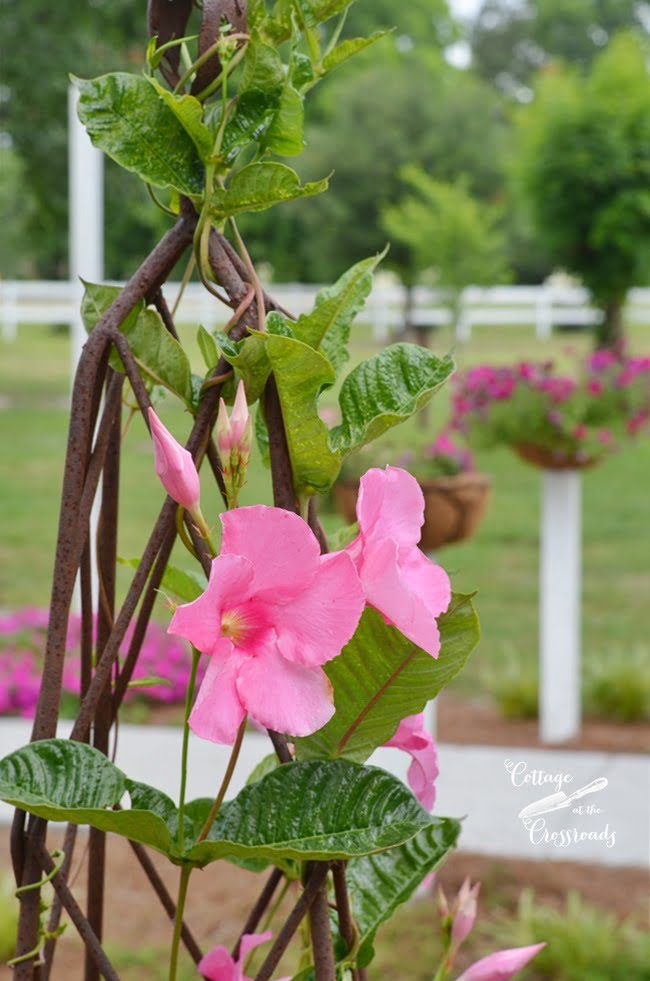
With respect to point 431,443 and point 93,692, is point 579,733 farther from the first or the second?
point 93,692

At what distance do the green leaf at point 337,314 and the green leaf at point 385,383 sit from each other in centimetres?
2

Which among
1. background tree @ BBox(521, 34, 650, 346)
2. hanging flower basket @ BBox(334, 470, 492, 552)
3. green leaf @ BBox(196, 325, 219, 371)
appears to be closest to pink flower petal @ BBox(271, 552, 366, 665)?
green leaf @ BBox(196, 325, 219, 371)

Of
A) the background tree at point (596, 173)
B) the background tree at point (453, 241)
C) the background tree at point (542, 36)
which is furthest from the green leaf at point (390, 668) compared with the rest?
the background tree at point (542, 36)

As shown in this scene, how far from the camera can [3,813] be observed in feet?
10.4

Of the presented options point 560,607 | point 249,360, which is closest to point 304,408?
point 249,360

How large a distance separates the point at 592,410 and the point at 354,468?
69 cm

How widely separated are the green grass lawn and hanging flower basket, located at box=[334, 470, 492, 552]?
0.44 metres

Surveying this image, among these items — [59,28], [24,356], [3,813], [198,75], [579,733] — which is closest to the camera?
[198,75]

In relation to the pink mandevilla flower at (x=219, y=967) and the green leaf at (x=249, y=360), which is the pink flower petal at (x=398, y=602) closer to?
the green leaf at (x=249, y=360)

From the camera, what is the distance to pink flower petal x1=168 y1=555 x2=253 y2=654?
21.1 inches

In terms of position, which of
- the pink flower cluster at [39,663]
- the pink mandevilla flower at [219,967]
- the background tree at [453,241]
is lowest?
the pink mandevilla flower at [219,967]

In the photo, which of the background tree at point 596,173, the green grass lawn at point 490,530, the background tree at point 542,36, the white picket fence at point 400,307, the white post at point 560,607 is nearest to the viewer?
the white post at point 560,607

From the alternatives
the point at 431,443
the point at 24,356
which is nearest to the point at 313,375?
the point at 431,443

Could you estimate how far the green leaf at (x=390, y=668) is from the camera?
61 cm
